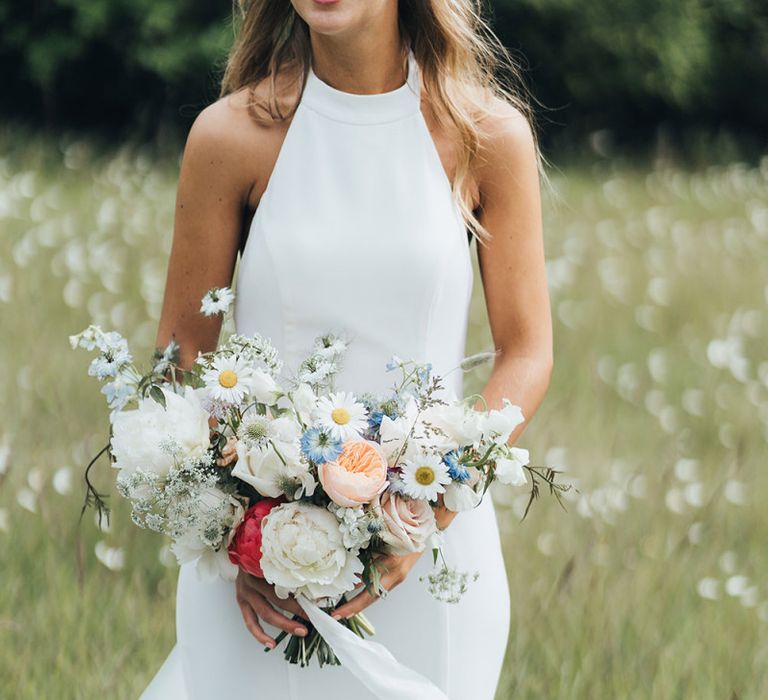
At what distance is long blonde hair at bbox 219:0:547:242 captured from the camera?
284cm

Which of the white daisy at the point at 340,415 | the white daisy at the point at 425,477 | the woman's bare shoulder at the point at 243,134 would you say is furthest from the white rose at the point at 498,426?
the woman's bare shoulder at the point at 243,134

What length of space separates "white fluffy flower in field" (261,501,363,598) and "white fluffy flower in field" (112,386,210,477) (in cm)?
19

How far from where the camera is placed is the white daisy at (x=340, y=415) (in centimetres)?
223

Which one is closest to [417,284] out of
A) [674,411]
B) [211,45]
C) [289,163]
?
[289,163]

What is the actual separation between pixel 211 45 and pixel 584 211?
463 cm

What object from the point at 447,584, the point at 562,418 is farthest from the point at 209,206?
the point at 562,418

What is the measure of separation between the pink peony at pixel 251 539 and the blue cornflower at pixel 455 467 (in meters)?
0.32

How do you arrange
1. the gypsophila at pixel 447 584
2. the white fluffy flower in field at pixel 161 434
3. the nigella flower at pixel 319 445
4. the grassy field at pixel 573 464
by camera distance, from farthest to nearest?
the grassy field at pixel 573 464 < the gypsophila at pixel 447 584 < the white fluffy flower in field at pixel 161 434 < the nigella flower at pixel 319 445

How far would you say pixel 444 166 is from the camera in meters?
2.88

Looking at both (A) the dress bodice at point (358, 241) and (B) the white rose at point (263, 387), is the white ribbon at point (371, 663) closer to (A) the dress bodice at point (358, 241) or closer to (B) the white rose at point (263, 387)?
(B) the white rose at point (263, 387)

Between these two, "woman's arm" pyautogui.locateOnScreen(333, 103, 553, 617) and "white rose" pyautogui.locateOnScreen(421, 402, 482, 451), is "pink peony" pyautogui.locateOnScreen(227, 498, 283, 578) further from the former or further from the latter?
"woman's arm" pyautogui.locateOnScreen(333, 103, 553, 617)

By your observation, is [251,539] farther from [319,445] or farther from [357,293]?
[357,293]

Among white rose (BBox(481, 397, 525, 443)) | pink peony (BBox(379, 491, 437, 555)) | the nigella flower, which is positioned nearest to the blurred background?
white rose (BBox(481, 397, 525, 443))

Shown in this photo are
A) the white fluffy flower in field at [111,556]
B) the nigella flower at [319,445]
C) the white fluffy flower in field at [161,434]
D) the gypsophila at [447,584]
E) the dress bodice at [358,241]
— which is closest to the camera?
the nigella flower at [319,445]
